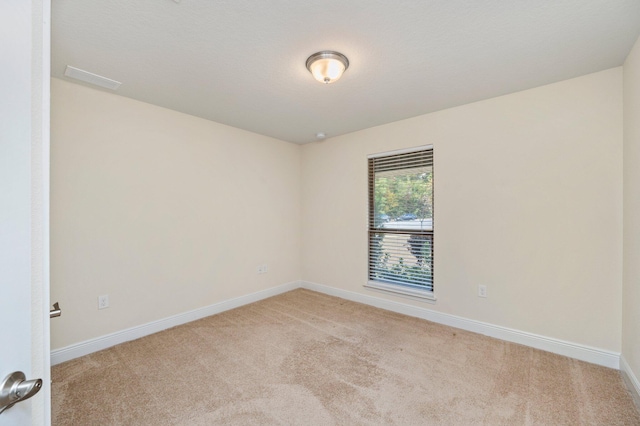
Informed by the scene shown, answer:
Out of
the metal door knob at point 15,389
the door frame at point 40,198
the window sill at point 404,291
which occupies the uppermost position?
the door frame at point 40,198

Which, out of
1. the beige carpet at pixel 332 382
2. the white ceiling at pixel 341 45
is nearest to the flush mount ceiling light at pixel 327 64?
the white ceiling at pixel 341 45

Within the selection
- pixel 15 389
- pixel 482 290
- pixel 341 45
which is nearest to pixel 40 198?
pixel 15 389

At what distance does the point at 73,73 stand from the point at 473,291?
4.14m

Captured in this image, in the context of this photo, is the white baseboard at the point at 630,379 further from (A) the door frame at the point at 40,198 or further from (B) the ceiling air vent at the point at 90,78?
(B) the ceiling air vent at the point at 90,78

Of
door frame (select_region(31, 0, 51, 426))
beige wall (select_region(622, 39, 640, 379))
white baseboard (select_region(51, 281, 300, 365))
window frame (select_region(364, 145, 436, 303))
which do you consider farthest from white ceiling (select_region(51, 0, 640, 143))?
white baseboard (select_region(51, 281, 300, 365))

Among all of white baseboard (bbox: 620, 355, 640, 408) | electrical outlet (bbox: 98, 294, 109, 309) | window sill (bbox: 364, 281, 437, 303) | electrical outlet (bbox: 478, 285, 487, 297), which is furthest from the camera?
window sill (bbox: 364, 281, 437, 303)

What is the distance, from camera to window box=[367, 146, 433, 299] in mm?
3299

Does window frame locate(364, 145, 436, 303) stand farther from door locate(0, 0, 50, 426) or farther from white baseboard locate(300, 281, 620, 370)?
door locate(0, 0, 50, 426)

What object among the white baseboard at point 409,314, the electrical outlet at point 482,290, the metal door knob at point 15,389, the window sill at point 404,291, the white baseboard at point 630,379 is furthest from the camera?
the window sill at point 404,291

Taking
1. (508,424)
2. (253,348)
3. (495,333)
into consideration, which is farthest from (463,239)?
(253,348)

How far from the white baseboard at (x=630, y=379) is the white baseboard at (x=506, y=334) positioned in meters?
0.08

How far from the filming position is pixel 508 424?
166 cm

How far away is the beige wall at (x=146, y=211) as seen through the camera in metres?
2.40

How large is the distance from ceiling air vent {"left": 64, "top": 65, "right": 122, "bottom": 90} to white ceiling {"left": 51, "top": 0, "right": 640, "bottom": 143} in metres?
0.06
